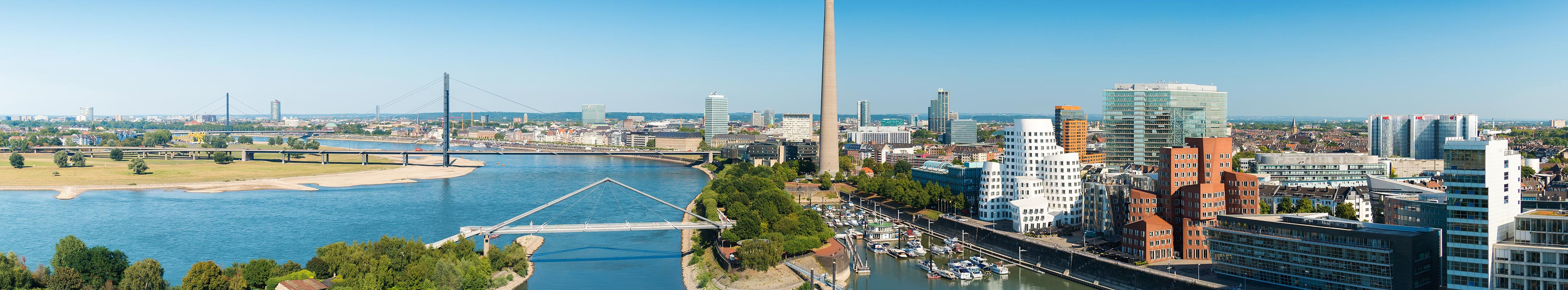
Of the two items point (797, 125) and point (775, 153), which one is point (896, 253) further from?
point (797, 125)

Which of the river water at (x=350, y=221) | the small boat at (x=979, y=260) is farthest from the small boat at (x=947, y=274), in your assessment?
the river water at (x=350, y=221)

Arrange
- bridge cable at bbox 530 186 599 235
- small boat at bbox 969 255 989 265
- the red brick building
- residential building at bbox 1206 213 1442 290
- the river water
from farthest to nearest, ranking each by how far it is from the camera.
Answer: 1. bridge cable at bbox 530 186 599 235
2. the river water
3. small boat at bbox 969 255 989 265
4. the red brick building
5. residential building at bbox 1206 213 1442 290

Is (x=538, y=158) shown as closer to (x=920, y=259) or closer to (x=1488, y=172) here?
(x=920, y=259)

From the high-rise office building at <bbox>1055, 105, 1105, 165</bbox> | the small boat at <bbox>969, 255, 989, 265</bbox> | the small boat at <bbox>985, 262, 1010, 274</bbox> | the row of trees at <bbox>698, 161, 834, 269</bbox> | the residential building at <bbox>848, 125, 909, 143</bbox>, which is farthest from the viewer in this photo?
the residential building at <bbox>848, 125, 909, 143</bbox>

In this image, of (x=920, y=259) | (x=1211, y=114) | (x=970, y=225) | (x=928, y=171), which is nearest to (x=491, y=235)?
(x=920, y=259)

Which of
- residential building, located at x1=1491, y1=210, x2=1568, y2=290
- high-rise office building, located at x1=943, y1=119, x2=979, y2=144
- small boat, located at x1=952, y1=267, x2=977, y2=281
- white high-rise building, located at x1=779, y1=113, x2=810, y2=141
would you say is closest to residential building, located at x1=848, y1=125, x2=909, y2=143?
high-rise office building, located at x1=943, y1=119, x2=979, y2=144

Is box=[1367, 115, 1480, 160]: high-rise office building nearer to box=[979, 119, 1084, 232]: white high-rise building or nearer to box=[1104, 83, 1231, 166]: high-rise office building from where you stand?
box=[1104, 83, 1231, 166]: high-rise office building
